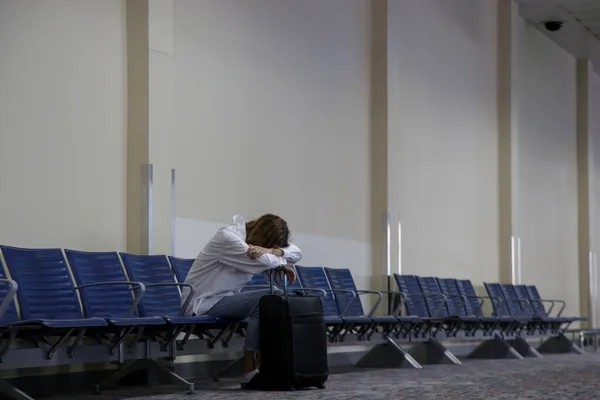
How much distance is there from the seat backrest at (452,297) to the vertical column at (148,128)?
521 centimetres

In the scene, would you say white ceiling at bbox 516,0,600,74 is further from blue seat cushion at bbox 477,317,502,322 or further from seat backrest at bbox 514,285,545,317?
blue seat cushion at bbox 477,317,502,322

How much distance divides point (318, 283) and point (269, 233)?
8.45 ft

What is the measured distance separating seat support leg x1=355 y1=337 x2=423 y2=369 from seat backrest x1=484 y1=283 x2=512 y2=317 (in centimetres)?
355

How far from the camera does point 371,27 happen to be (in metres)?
12.5

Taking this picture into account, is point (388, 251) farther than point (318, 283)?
Yes

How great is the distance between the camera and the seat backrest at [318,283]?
9336 mm

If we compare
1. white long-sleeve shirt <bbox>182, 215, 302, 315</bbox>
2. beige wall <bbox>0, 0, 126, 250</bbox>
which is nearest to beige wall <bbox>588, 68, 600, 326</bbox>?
beige wall <bbox>0, 0, 126, 250</bbox>

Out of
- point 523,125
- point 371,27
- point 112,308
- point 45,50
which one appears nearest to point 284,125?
point 371,27

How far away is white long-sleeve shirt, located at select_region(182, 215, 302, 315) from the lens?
6.89 m

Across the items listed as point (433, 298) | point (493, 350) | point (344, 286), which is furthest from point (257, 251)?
point (493, 350)

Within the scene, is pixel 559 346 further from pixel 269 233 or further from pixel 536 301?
pixel 269 233

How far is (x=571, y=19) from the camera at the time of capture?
17.8 metres

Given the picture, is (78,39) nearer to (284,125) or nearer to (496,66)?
(284,125)

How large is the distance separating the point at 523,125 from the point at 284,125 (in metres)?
7.99
